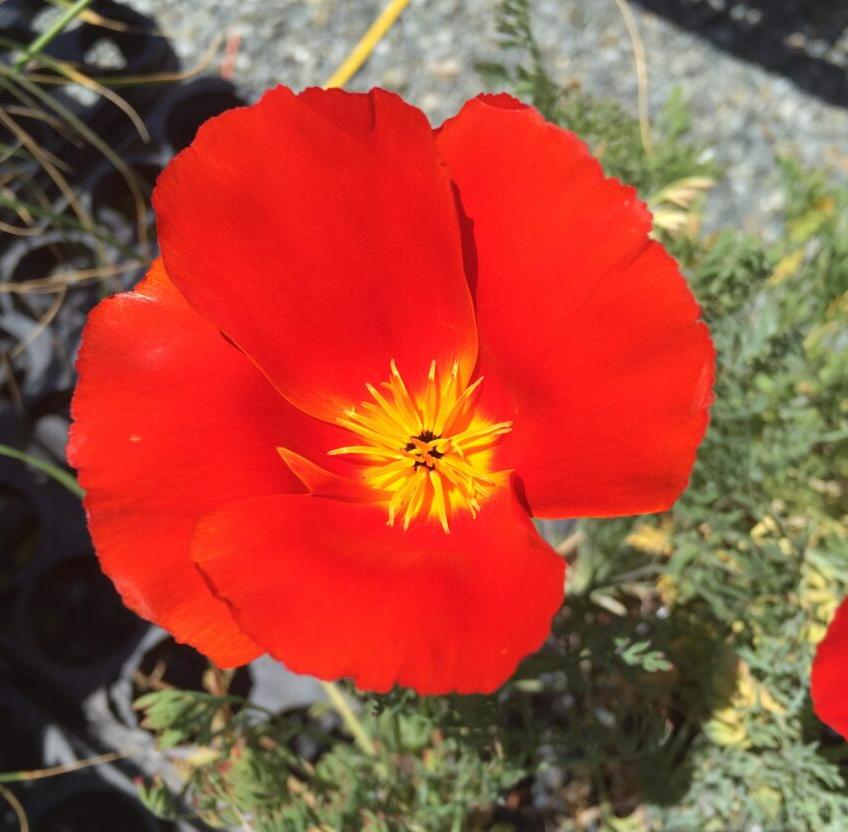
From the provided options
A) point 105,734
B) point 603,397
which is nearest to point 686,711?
point 603,397

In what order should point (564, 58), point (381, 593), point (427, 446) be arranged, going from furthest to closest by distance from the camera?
point (564, 58) < point (427, 446) < point (381, 593)

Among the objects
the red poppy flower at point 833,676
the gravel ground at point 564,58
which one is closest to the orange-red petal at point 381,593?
the red poppy flower at point 833,676

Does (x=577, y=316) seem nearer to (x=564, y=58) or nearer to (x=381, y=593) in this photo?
(x=381, y=593)

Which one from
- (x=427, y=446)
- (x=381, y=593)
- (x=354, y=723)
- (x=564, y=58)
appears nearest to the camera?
(x=381, y=593)

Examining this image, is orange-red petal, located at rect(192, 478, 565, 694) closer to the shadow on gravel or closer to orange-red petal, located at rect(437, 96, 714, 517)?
orange-red petal, located at rect(437, 96, 714, 517)

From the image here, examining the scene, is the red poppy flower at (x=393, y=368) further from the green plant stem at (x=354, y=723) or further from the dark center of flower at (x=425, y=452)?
the green plant stem at (x=354, y=723)

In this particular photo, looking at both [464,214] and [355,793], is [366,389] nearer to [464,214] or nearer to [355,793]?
[464,214]

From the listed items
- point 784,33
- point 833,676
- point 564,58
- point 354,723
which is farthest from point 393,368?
point 784,33
